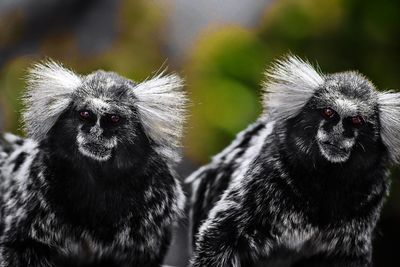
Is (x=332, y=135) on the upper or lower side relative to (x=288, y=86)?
lower

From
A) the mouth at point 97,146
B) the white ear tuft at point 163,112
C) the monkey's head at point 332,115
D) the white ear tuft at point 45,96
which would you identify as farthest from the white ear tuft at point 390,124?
the white ear tuft at point 45,96

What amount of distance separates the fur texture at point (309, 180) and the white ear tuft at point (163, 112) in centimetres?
30

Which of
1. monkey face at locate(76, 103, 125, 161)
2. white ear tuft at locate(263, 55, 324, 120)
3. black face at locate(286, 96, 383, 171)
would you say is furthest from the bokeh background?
monkey face at locate(76, 103, 125, 161)

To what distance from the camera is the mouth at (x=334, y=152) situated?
2.63 m

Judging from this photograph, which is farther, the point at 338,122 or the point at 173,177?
the point at 173,177

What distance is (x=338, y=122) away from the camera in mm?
2652

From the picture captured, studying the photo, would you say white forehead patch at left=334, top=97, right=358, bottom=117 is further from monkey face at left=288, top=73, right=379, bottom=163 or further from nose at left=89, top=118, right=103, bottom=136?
nose at left=89, top=118, right=103, bottom=136

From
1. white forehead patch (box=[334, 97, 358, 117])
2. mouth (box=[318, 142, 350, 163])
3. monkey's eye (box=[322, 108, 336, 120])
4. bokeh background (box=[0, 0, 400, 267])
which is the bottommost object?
mouth (box=[318, 142, 350, 163])

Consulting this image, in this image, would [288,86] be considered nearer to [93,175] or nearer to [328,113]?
[328,113]

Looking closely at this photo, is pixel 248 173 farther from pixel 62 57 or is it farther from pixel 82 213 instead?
pixel 62 57

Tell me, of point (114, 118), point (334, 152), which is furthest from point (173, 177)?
point (334, 152)

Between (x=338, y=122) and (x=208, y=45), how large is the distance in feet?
9.81

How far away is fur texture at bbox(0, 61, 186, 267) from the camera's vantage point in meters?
2.73

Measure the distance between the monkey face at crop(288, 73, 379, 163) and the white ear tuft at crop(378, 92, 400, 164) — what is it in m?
0.03
